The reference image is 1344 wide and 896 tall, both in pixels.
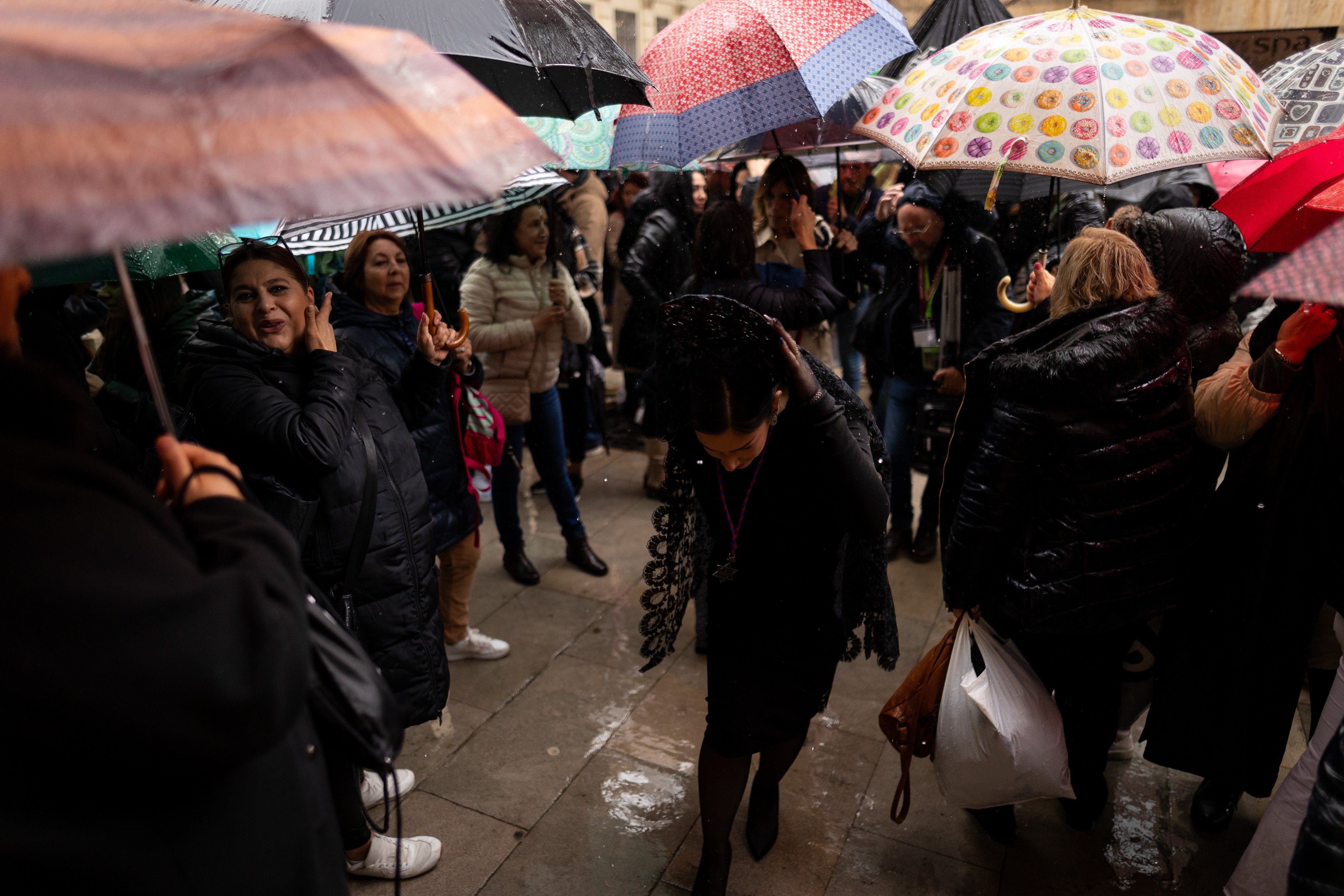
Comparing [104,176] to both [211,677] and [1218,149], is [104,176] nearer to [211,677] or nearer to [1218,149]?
[211,677]

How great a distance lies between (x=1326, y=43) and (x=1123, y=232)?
1746 mm

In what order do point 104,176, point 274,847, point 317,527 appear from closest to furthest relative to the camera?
point 104,176
point 274,847
point 317,527

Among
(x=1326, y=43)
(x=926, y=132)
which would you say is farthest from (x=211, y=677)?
(x=1326, y=43)

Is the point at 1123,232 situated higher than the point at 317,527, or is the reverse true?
the point at 1123,232

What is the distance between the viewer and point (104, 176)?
972mm

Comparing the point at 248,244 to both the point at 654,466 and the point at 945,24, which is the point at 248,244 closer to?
the point at 654,466

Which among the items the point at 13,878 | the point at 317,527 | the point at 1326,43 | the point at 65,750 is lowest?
the point at 317,527

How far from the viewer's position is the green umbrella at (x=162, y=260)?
9.09ft

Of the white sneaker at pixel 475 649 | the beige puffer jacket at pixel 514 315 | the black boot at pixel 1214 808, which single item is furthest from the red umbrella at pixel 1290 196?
the white sneaker at pixel 475 649

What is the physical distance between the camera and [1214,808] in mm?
2924

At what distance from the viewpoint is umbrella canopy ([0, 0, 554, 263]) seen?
3.11 ft

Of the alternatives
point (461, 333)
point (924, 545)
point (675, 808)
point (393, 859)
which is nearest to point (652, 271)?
point (461, 333)

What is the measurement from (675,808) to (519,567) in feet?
6.29

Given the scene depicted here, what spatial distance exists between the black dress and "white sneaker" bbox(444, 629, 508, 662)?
1.67m
